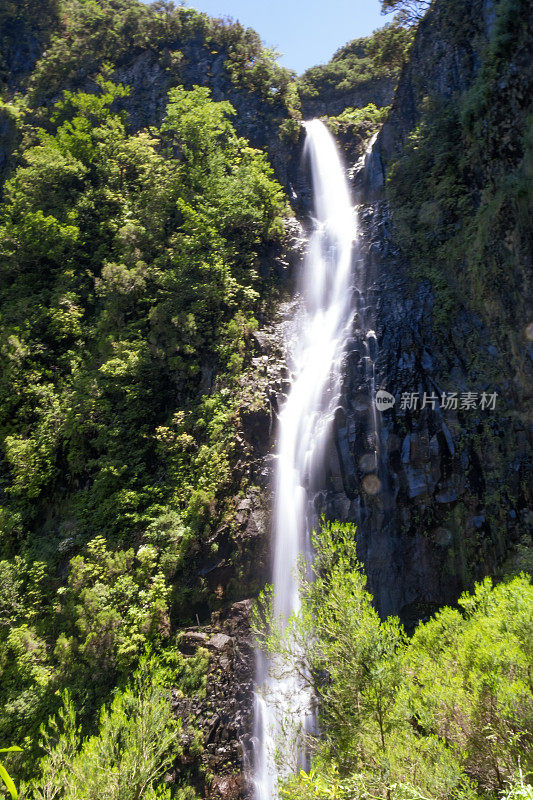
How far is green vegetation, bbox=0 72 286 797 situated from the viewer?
1053 cm

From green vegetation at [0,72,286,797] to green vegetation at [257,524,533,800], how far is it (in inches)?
170

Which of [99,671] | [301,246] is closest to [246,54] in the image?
[301,246]

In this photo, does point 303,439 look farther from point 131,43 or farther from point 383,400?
point 131,43

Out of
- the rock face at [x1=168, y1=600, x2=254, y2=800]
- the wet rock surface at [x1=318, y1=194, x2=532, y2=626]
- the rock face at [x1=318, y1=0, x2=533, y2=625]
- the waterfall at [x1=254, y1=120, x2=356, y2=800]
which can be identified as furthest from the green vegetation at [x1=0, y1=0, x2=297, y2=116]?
the rock face at [x1=168, y1=600, x2=254, y2=800]

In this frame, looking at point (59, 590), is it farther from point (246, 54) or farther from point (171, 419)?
point (246, 54)

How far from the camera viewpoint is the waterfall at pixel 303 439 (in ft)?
32.8

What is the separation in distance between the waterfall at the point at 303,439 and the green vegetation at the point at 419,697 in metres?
1.02

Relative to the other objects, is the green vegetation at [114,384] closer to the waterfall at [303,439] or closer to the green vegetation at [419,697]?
the waterfall at [303,439]

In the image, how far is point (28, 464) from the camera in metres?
13.5

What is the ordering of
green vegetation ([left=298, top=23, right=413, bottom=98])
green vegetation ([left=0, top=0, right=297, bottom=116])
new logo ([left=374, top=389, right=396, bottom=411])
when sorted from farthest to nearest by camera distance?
green vegetation ([left=298, top=23, right=413, bottom=98]), green vegetation ([left=0, top=0, right=297, bottom=116]), new logo ([left=374, top=389, right=396, bottom=411])

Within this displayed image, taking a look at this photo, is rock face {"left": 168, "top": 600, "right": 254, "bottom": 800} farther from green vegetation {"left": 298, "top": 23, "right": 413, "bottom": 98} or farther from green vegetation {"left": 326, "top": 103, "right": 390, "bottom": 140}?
green vegetation {"left": 298, "top": 23, "right": 413, "bottom": 98}

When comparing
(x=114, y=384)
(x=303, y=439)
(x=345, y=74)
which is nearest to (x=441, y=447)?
(x=303, y=439)

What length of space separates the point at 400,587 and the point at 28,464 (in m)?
11.8

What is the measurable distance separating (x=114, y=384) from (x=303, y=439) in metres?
6.74
